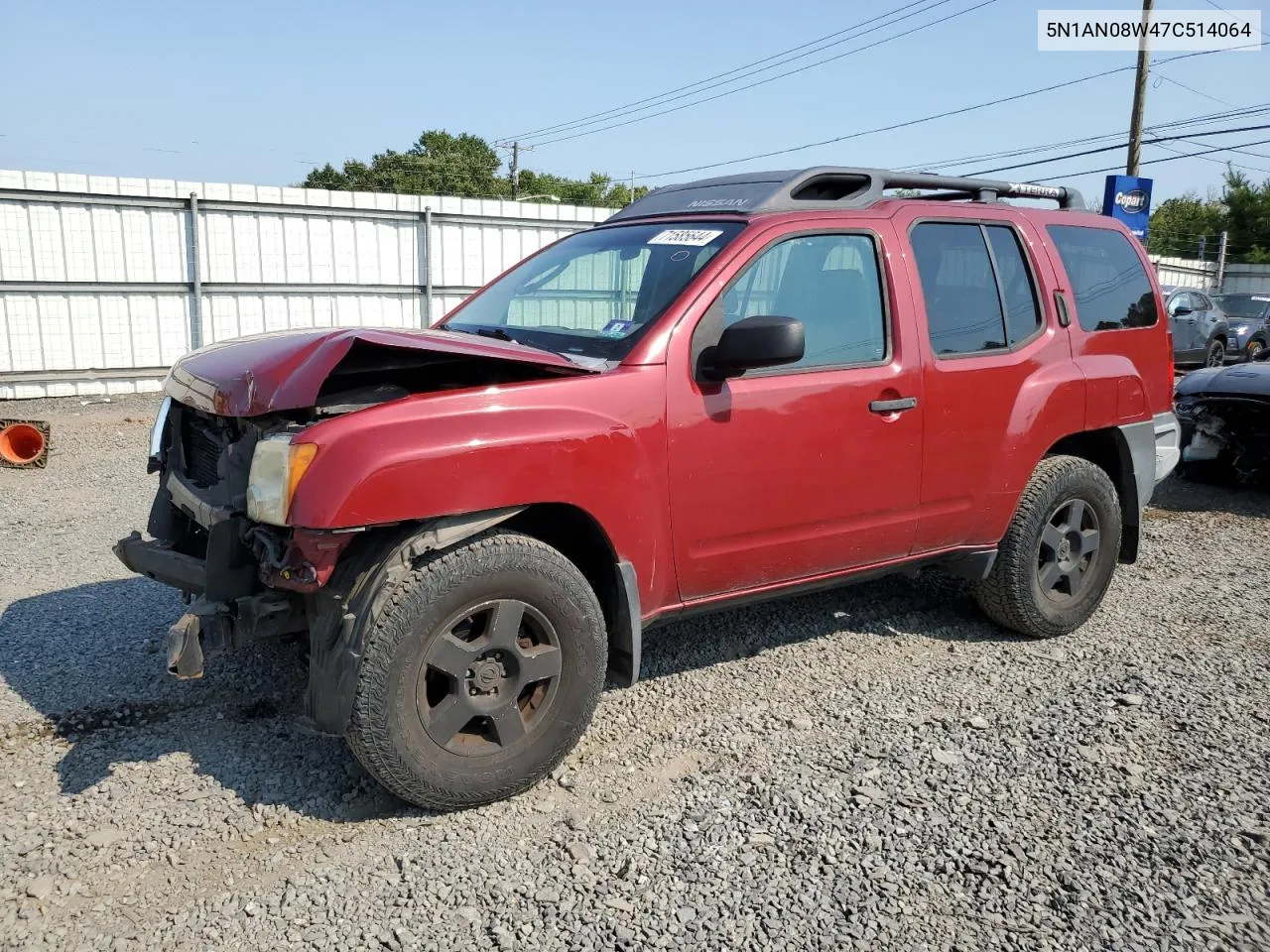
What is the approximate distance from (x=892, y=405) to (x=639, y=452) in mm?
1176

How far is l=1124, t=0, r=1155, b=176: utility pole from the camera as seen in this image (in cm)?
2186

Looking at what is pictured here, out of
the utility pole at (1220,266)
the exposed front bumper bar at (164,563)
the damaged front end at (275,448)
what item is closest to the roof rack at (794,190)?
the damaged front end at (275,448)

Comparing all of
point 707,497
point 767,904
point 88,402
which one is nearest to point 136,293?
point 88,402

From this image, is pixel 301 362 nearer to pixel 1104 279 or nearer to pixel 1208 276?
pixel 1104 279

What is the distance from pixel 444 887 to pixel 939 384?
8.83ft

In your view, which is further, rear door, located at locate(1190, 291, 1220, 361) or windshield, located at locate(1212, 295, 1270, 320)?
windshield, located at locate(1212, 295, 1270, 320)

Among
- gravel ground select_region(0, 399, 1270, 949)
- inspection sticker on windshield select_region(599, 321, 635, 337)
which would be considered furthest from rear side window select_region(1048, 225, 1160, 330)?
inspection sticker on windshield select_region(599, 321, 635, 337)

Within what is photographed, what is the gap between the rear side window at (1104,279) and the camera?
466 centimetres

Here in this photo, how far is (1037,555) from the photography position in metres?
4.53

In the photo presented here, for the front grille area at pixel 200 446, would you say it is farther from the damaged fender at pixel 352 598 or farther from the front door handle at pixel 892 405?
the front door handle at pixel 892 405

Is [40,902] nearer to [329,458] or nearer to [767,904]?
[329,458]

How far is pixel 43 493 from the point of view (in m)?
7.19

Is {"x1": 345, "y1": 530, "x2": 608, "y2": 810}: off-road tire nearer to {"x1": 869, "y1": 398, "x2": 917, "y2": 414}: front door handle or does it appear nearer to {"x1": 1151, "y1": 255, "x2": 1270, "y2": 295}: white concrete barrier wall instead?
{"x1": 869, "y1": 398, "x2": 917, "y2": 414}: front door handle

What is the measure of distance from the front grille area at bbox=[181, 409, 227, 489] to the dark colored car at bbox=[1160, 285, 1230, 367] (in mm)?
17721
